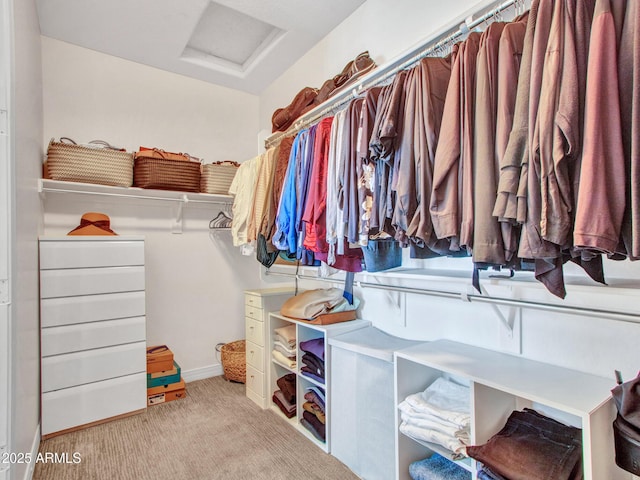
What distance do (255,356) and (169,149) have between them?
6.18ft

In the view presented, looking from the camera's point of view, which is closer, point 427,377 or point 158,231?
point 427,377

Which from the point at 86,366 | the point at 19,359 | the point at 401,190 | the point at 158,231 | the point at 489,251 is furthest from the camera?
the point at 158,231

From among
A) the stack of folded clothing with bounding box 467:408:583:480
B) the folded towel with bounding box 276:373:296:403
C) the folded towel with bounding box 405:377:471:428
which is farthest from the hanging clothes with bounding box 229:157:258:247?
the stack of folded clothing with bounding box 467:408:583:480

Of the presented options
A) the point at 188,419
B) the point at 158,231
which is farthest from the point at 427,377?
the point at 158,231

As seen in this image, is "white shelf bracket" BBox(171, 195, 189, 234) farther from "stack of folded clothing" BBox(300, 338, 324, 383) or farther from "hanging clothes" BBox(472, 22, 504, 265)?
"hanging clothes" BBox(472, 22, 504, 265)

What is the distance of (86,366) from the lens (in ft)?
7.21

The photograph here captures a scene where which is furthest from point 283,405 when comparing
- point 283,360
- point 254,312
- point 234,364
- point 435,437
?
point 435,437

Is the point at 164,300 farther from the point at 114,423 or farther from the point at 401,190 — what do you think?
the point at 401,190

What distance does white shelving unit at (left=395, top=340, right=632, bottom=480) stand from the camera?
36.7 inches

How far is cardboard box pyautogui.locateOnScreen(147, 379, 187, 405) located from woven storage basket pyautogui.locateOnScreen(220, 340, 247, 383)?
37cm

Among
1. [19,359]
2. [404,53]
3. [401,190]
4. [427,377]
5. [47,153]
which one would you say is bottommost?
[427,377]

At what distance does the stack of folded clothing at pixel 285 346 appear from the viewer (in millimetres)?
2211

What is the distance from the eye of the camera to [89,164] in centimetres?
230

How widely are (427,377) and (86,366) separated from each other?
209cm
